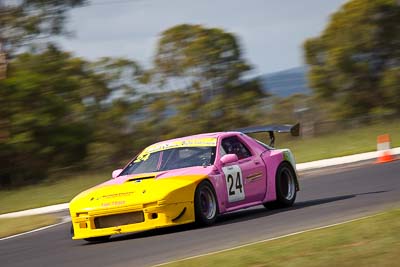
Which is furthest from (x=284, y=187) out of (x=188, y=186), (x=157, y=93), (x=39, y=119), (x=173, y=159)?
(x=157, y=93)

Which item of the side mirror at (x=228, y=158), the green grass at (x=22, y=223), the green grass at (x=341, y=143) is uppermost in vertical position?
the side mirror at (x=228, y=158)

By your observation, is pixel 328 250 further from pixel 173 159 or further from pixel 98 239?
pixel 173 159

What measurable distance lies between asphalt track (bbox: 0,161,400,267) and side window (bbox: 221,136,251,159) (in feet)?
2.85

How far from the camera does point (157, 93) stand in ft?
155

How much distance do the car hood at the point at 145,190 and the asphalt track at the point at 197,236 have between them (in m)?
0.47

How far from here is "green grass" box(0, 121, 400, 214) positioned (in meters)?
24.6

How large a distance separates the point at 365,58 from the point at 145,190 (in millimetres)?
Result: 42140

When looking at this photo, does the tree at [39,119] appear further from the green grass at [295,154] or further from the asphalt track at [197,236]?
the asphalt track at [197,236]

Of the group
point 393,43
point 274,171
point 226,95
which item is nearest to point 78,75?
point 226,95

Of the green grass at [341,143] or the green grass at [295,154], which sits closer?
the green grass at [295,154]

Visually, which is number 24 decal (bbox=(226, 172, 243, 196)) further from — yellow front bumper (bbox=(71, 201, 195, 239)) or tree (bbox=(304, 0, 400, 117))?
tree (bbox=(304, 0, 400, 117))

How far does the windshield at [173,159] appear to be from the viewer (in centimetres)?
1294

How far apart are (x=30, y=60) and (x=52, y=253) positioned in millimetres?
29143

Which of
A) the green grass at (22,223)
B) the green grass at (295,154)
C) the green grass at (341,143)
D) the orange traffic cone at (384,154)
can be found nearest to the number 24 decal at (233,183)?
the green grass at (22,223)
